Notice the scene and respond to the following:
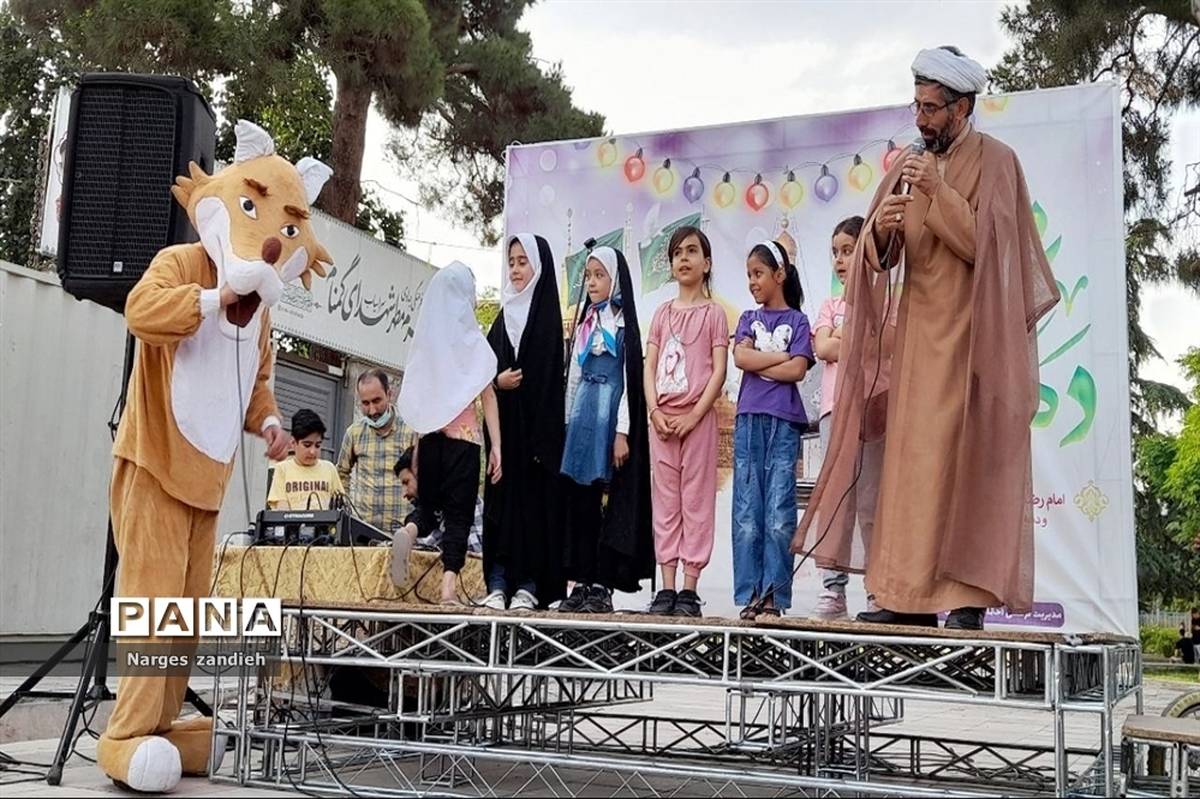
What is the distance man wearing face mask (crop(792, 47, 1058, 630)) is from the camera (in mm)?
4027

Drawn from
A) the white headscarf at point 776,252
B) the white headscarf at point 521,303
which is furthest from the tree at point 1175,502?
the white headscarf at point 521,303

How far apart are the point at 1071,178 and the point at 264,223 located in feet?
13.1

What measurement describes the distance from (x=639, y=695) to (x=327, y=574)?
1800 mm

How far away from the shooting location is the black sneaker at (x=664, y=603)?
494 centimetres

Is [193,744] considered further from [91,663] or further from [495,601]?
[495,601]

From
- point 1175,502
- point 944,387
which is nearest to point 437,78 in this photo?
point 944,387

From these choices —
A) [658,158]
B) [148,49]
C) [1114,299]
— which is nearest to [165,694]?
[658,158]

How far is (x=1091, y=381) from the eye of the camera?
6.24 meters

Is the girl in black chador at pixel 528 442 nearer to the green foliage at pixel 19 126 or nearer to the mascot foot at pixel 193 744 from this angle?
the mascot foot at pixel 193 744

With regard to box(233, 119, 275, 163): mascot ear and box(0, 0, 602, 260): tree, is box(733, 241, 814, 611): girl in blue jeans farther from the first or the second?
box(0, 0, 602, 260): tree

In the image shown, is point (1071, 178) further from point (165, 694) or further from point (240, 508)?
point (240, 508)

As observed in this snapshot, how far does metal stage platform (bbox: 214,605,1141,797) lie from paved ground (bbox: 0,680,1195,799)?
1.62 ft

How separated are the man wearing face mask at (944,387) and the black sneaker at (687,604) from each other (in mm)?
637

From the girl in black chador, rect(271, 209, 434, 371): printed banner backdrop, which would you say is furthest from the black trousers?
rect(271, 209, 434, 371): printed banner backdrop
